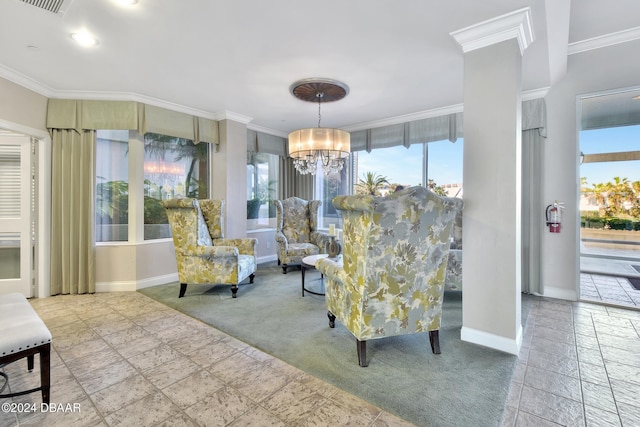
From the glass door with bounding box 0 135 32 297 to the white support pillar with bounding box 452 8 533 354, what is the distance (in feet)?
16.1

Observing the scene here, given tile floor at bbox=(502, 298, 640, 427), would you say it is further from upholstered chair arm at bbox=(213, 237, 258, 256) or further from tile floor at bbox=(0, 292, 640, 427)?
upholstered chair arm at bbox=(213, 237, 258, 256)

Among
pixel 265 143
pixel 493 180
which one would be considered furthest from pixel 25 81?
pixel 493 180

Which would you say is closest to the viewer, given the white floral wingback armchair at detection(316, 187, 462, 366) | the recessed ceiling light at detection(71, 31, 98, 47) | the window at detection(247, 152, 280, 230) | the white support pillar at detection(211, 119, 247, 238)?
the white floral wingback armchair at detection(316, 187, 462, 366)

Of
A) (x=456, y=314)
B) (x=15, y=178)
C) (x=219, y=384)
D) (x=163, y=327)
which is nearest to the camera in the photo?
(x=219, y=384)

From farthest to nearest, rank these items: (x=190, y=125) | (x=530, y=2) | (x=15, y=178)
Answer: (x=190, y=125) → (x=15, y=178) → (x=530, y=2)

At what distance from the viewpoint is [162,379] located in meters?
1.97

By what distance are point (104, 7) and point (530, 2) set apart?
3.04 metres

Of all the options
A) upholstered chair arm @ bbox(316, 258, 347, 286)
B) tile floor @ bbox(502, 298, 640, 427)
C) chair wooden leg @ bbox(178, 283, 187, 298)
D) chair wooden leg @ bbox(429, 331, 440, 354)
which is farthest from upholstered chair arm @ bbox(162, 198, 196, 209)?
tile floor @ bbox(502, 298, 640, 427)

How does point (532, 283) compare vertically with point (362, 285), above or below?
below

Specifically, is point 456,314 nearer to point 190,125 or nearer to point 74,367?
point 74,367

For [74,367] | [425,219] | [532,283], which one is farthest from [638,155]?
[74,367]

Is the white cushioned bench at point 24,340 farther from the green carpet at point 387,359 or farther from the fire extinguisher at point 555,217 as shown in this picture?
the fire extinguisher at point 555,217

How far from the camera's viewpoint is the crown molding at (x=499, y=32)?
2199mm

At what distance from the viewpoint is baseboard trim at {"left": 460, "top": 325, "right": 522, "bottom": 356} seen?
2264 mm
